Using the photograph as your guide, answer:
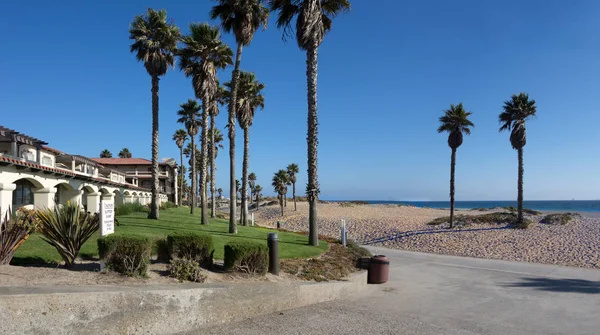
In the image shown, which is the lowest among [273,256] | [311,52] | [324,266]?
[324,266]

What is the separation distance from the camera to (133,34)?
24797 millimetres

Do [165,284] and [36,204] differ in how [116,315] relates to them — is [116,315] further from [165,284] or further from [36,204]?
[36,204]

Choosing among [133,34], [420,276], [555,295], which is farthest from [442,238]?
[133,34]

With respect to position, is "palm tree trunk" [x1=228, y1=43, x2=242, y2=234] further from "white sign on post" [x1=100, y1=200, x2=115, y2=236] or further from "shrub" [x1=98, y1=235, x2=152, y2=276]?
"shrub" [x1=98, y1=235, x2=152, y2=276]

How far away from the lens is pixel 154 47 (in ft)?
80.4

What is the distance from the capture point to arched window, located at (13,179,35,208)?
22.8 meters

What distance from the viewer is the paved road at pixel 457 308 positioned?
25.0 feet

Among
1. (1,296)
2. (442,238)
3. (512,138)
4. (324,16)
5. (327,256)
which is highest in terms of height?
(324,16)

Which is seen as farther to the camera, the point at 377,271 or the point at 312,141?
the point at 312,141

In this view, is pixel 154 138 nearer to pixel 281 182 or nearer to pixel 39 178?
pixel 39 178

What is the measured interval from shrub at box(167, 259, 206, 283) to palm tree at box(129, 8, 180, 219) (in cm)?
1731

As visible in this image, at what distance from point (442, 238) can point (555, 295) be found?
62.5ft

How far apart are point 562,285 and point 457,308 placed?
5840 mm

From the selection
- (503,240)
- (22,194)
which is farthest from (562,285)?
(22,194)
